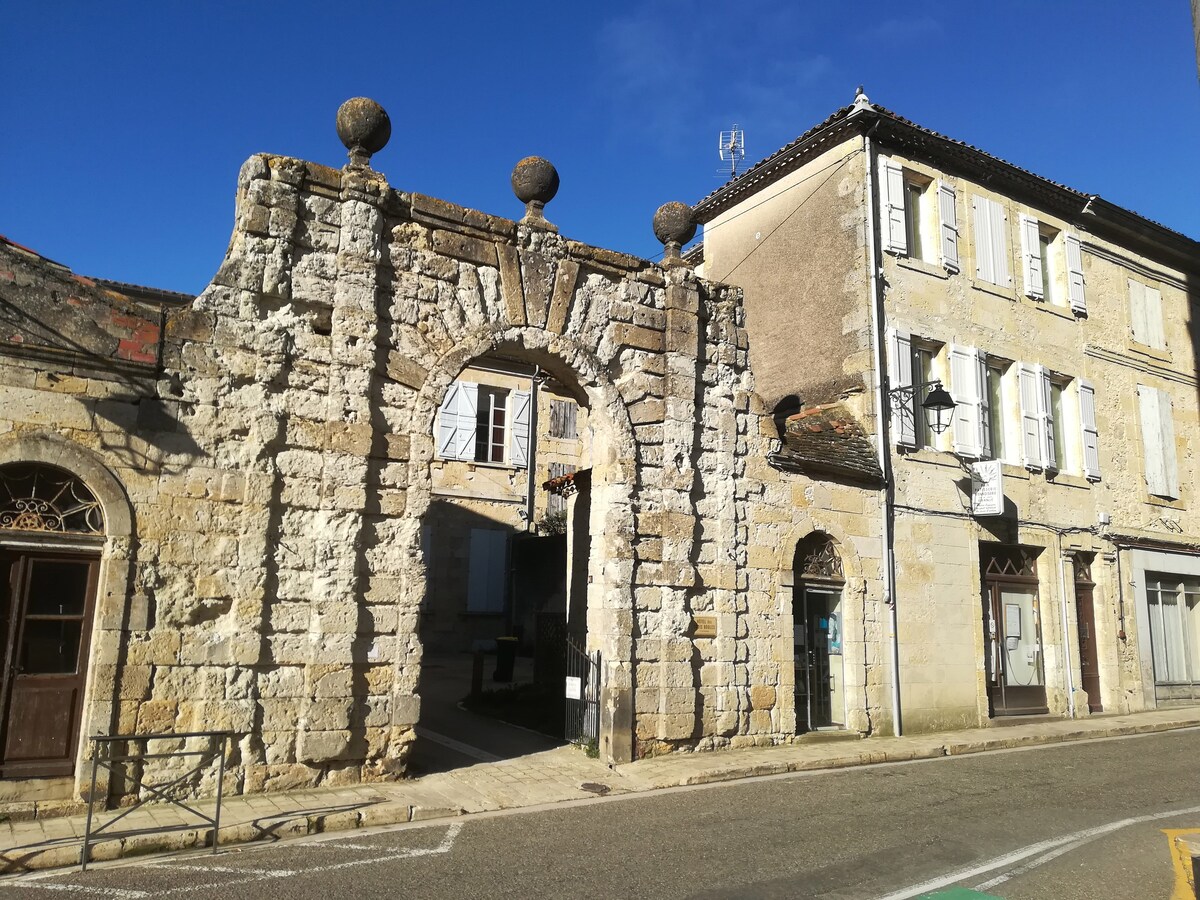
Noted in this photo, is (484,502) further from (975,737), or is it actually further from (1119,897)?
(1119,897)

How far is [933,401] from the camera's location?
10828mm

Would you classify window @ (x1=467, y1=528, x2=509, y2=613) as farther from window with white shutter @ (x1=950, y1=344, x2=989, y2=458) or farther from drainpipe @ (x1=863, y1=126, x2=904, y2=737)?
window with white shutter @ (x1=950, y1=344, x2=989, y2=458)

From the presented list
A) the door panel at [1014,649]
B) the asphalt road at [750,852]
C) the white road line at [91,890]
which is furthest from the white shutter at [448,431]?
the white road line at [91,890]

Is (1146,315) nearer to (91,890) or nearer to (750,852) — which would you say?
(750,852)

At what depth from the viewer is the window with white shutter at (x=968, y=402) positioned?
12398mm

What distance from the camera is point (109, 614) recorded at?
255 inches

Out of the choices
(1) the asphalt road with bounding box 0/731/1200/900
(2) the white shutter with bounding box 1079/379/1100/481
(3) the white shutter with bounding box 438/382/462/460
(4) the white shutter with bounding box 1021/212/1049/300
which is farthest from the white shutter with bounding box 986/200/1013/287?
(3) the white shutter with bounding box 438/382/462/460

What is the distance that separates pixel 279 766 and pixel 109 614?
5.65 feet

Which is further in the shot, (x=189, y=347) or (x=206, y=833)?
(x=189, y=347)

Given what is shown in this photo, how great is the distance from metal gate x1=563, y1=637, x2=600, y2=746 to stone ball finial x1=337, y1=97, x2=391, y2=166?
5219 mm

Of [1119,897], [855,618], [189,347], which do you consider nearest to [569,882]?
[1119,897]

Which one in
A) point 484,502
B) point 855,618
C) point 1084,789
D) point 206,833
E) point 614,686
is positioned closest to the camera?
point 206,833

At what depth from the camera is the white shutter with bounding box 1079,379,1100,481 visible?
1387cm

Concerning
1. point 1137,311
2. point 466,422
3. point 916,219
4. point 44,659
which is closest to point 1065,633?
point 1137,311
